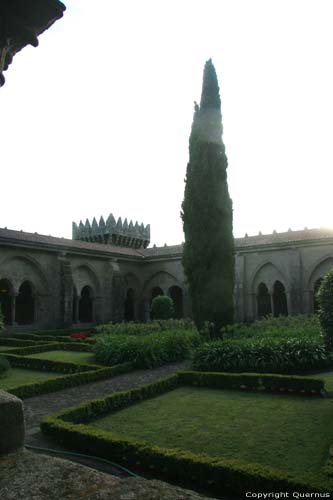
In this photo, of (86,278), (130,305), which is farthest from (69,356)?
(130,305)

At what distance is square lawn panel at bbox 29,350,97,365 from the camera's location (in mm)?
13664

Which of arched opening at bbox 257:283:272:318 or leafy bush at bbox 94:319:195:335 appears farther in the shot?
arched opening at bbox 257:283:272:318

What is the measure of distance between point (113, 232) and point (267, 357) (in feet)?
106

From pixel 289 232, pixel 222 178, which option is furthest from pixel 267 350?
pixel 289 232

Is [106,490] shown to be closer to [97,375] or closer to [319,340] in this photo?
[97,375]

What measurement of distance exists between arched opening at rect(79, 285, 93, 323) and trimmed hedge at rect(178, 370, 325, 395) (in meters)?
17.7

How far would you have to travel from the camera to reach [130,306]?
30281 mm

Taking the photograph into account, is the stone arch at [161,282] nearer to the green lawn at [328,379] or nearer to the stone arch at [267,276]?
the stone arch at [267,276]

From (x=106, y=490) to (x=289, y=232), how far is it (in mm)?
26113

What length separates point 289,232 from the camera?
2658 centimetres

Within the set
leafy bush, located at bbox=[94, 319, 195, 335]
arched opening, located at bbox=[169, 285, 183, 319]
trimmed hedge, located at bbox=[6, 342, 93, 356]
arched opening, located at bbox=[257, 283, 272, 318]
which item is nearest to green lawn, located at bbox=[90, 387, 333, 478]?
trimmed hedge, located at bbox=[6, 342, 93, 356]

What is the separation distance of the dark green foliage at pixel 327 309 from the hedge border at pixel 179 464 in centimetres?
404

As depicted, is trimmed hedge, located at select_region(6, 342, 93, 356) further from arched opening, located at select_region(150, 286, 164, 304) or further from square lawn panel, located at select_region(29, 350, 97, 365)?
arched opening, located at select_region(150, 286, 164, 304)

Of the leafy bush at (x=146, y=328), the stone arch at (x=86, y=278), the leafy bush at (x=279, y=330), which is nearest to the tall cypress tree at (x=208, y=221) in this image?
the leafy bush at (x=279, y=330)
